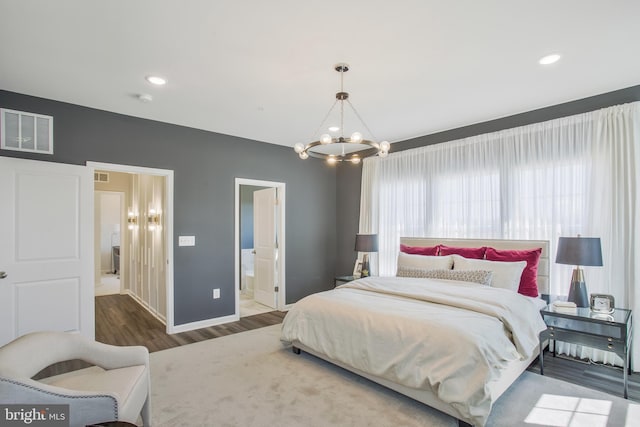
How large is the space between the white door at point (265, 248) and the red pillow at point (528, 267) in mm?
3435

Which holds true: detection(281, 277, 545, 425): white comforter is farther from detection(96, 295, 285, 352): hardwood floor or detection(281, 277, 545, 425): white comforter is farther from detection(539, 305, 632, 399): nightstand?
detection(96, 295, 285, 352): hardwood floor

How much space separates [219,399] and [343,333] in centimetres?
114

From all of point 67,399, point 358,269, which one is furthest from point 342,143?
point 358,269

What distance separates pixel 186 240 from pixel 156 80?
85.5 inches

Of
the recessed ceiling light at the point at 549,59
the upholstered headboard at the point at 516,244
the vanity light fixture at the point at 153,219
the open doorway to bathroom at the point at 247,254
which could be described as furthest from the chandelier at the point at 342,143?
the open doorway to bathroom at the point at 247,254

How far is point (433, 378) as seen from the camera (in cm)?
227

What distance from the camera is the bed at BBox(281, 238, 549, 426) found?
7.22 feet

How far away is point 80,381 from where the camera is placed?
1.98 m

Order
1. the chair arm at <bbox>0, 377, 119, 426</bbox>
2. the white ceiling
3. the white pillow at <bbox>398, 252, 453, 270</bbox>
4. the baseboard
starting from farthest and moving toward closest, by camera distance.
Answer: the baseboard, the white pillow at <bbox>398, 252, 453, 270</bbox>, the white ceiling, the chair arm at <bbox>0, 377, 119, 426</bbox>

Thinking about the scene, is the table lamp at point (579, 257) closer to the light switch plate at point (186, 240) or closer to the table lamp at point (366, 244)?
the table lamp at point (366, 244)

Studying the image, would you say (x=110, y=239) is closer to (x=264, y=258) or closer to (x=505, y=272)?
(x=264, y=258)

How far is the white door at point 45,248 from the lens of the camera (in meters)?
3.20

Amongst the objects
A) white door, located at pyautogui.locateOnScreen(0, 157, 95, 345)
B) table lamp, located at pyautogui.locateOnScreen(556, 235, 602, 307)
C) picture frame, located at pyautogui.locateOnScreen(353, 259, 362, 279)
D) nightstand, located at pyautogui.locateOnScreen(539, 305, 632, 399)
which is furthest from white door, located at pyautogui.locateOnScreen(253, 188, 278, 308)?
table lamp, located at pyautogui.locateOnScreen(556, 235, 602, 307)

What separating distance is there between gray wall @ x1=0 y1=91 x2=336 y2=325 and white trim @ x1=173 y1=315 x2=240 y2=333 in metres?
0.07
